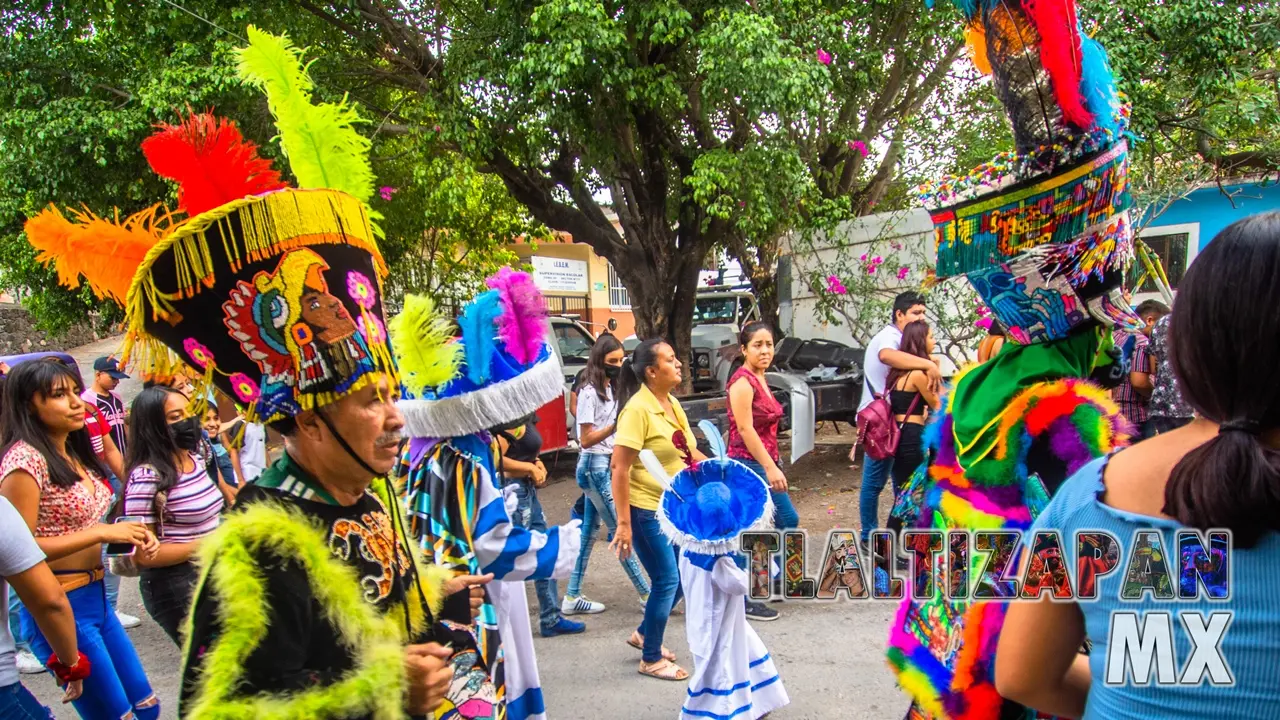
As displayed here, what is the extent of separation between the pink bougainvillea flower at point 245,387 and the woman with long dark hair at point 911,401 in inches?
170

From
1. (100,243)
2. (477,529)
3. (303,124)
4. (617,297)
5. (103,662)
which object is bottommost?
(103,662)

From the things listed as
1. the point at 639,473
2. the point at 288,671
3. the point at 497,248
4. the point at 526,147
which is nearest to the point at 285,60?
the point at 288,671

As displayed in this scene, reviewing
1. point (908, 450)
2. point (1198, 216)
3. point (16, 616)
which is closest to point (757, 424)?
point (908, 450)

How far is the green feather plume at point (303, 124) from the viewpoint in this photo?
1.87 meters

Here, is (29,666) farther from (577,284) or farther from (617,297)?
(617,297)

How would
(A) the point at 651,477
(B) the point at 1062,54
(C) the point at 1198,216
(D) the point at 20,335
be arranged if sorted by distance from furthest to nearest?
1. (D) the point at 20,335
2. (C) the point at 1198,216
3. (A) the point at 651,477
4. (B) the point at 1062,54

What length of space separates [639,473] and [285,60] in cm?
297

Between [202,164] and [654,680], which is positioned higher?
[202,164]

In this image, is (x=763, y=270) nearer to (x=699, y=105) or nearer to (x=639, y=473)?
(x=699, y=105)

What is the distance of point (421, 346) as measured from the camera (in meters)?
2.96

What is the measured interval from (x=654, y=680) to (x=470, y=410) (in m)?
2.16

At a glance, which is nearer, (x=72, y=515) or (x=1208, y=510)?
(x=1208, y=510)

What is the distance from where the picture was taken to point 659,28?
8578mm

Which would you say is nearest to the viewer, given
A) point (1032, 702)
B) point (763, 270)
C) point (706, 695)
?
point (1032, 702)
